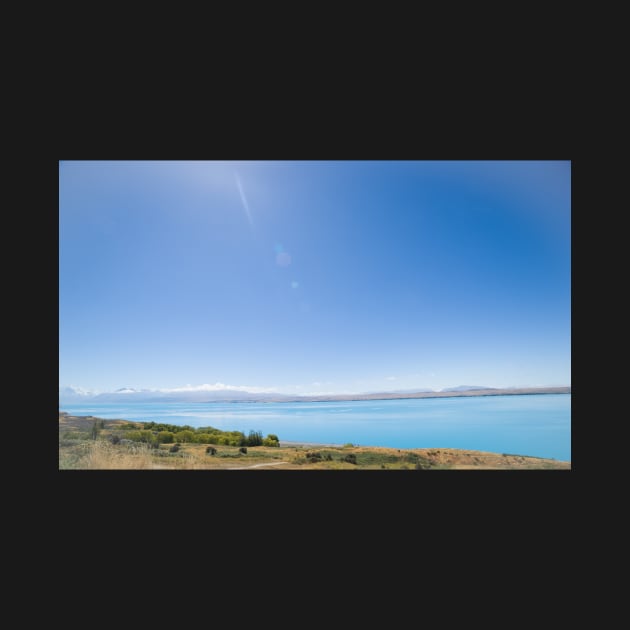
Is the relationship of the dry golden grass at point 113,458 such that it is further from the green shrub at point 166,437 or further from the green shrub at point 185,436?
the green shrub at point 185,436

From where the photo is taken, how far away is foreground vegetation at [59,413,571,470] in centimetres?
271

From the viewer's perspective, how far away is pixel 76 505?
2164 millimetres

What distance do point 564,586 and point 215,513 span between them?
234cm

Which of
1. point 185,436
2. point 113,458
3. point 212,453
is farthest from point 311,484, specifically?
point 185,436

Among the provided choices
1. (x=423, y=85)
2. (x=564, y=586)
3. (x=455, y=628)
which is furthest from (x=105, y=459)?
(x=423, y=85)

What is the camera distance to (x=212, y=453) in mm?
3410

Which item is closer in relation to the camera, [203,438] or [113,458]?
[113,458]

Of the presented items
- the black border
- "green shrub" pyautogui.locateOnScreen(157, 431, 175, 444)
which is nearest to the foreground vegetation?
"green shrub" pyautogui.locateOnScreen(157, 431, 175, 444)

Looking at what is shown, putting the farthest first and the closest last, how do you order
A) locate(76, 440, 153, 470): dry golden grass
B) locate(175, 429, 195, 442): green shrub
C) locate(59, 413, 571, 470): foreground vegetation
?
locate(175, 429, 195, 442): green shrub
locate(59, 413, 571, 470): foreground vegetation
locate(76, 440, 153, 470): dry golden grass

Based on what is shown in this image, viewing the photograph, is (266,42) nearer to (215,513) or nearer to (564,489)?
(215,513)

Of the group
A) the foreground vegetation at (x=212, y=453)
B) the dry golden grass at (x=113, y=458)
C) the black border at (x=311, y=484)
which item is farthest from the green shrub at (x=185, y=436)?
the black border at (x=311, y=484)

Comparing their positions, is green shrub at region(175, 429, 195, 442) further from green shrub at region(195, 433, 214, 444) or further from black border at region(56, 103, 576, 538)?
black border at region(56, 103, 576, 538)

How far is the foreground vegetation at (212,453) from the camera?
2713mm

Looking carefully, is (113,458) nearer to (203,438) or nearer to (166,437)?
(166,437)
